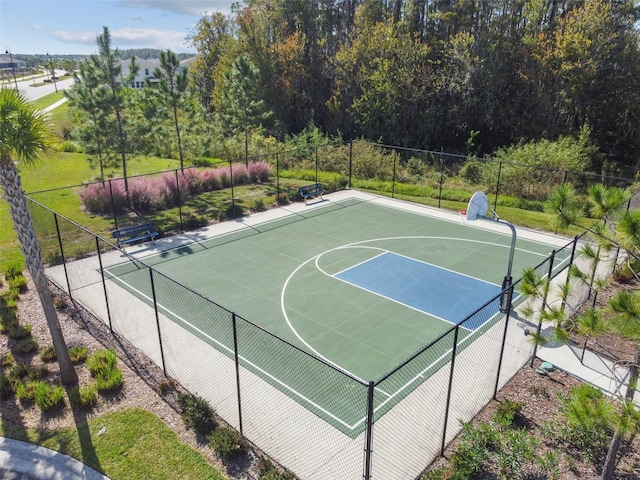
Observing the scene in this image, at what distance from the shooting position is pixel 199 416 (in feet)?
25.1

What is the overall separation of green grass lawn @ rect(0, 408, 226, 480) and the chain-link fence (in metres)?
0.95

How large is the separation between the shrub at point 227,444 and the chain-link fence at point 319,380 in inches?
12.1

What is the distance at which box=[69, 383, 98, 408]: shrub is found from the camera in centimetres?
838

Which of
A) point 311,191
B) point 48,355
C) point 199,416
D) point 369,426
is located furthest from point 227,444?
point 311,191

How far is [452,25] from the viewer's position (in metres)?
34.0

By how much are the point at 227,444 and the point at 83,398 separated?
3093 millimetres

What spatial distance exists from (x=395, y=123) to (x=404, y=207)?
14.9 meters

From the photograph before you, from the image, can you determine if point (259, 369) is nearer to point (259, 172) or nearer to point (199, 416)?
point (199, 416)

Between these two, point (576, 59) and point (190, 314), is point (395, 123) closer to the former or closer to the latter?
point (576, 59)

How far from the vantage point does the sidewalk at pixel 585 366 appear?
9.08 metres

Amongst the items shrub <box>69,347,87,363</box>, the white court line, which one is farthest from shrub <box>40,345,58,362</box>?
the white court line

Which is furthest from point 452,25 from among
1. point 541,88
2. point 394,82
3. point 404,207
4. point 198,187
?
point 198,187

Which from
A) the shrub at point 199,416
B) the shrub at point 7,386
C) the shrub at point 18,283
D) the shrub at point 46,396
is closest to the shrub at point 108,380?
the shrub at point 46,396

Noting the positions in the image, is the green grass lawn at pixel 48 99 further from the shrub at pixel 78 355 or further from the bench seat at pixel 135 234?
the shrub at pixel 78 355
